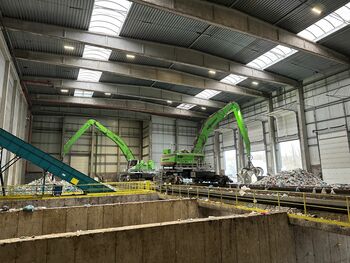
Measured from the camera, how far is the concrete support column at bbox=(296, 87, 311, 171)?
24062 millimetres

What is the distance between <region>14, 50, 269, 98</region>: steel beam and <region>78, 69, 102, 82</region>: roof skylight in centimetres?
371

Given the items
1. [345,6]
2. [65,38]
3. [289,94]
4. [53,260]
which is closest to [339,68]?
[289,94]

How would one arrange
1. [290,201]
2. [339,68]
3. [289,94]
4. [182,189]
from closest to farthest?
[290,201] < [182,189] < [339,68] < [289,94]

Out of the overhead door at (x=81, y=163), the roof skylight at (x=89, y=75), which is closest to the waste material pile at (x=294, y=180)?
the roof skylight at (x=89, y=75)

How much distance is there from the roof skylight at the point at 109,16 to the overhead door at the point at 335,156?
19.5 meters

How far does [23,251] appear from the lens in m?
4.85

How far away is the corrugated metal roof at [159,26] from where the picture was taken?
16.5 meters

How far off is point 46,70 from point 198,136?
647 inches

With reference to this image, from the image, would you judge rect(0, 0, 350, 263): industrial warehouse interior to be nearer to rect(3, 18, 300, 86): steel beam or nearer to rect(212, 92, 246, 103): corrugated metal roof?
rect(3, 18, 300, 86): steel beam

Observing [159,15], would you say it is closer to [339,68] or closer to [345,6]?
[345,6]

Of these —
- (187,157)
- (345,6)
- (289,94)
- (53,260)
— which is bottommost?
(53,260)

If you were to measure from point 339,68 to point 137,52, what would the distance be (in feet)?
57.8

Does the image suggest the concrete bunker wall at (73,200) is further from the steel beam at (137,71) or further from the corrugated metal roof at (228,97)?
the corrugated metal roof at (228,97)

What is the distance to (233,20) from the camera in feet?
51.7
